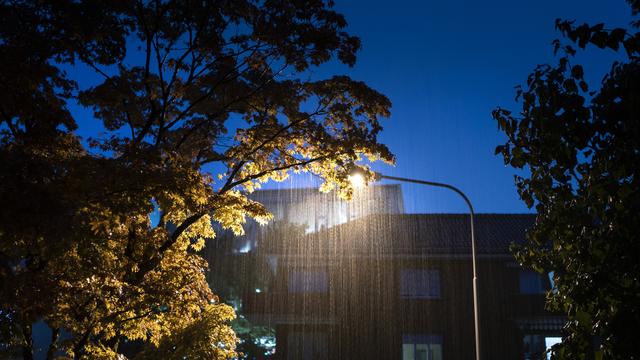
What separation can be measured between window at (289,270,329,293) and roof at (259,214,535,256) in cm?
109

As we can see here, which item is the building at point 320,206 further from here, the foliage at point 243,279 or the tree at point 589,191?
the tree at point 589,191

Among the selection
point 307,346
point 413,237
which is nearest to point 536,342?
point 413,237

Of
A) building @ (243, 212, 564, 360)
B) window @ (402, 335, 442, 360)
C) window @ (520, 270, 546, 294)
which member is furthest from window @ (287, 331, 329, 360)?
window @ (520, 270, 546, 294)

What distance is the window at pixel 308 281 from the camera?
27.6 m

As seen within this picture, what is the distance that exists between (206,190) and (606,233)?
679 cm

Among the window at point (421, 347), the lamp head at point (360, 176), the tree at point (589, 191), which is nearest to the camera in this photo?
the tree at point (589, 191)

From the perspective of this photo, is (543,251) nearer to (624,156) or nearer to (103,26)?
(624,156)

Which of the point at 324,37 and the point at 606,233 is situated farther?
the point at 324,37

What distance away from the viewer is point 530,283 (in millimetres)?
26859

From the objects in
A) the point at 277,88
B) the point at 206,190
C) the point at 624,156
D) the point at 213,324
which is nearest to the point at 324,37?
the point at 277,88

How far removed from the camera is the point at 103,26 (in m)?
9.85

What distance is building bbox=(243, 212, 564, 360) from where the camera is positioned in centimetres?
2580

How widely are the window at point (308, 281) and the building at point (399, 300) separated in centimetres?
5

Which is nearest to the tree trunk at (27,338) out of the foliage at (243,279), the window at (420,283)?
the foliage at (243,279)
